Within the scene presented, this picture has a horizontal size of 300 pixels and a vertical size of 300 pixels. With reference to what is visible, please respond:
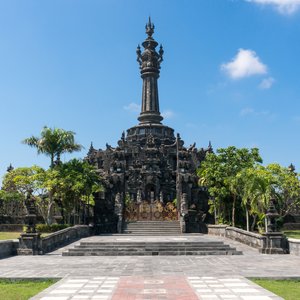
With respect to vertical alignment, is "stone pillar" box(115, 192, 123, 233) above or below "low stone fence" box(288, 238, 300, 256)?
above

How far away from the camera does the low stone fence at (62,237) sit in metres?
21.8

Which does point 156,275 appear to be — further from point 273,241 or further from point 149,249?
point 273,241

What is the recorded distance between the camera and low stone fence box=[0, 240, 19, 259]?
752 inches

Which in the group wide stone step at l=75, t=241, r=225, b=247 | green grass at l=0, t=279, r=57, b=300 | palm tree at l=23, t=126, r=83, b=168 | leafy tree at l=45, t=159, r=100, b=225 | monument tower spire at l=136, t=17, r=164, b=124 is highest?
monument tower spire at l=136, t=17, r=164, b=124

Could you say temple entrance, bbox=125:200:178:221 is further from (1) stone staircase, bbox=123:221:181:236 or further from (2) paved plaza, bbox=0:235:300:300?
(2) paved plaza, bbox=0:235:300:300

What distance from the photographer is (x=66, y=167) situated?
35.1 metres

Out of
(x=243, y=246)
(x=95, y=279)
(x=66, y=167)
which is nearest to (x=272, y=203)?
(x=243, y=246)

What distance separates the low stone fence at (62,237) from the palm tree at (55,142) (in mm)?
8930

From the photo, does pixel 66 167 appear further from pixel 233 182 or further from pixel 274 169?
pixel 274 169

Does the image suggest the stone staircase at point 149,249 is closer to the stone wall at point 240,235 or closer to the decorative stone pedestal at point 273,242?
the decorative stone pedestal at point 273,242

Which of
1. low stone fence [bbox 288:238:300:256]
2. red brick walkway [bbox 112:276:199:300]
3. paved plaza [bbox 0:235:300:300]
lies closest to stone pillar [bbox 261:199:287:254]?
low stone fence [bbox 288:238:300:256]

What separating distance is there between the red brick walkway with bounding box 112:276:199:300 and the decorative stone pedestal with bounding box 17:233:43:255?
9.96m

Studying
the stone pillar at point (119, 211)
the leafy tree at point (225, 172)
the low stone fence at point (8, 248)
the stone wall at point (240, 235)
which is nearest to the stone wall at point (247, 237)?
the stone wall at point (240, 235)

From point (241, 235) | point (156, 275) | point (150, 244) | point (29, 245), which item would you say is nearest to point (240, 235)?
point (241, 235)
